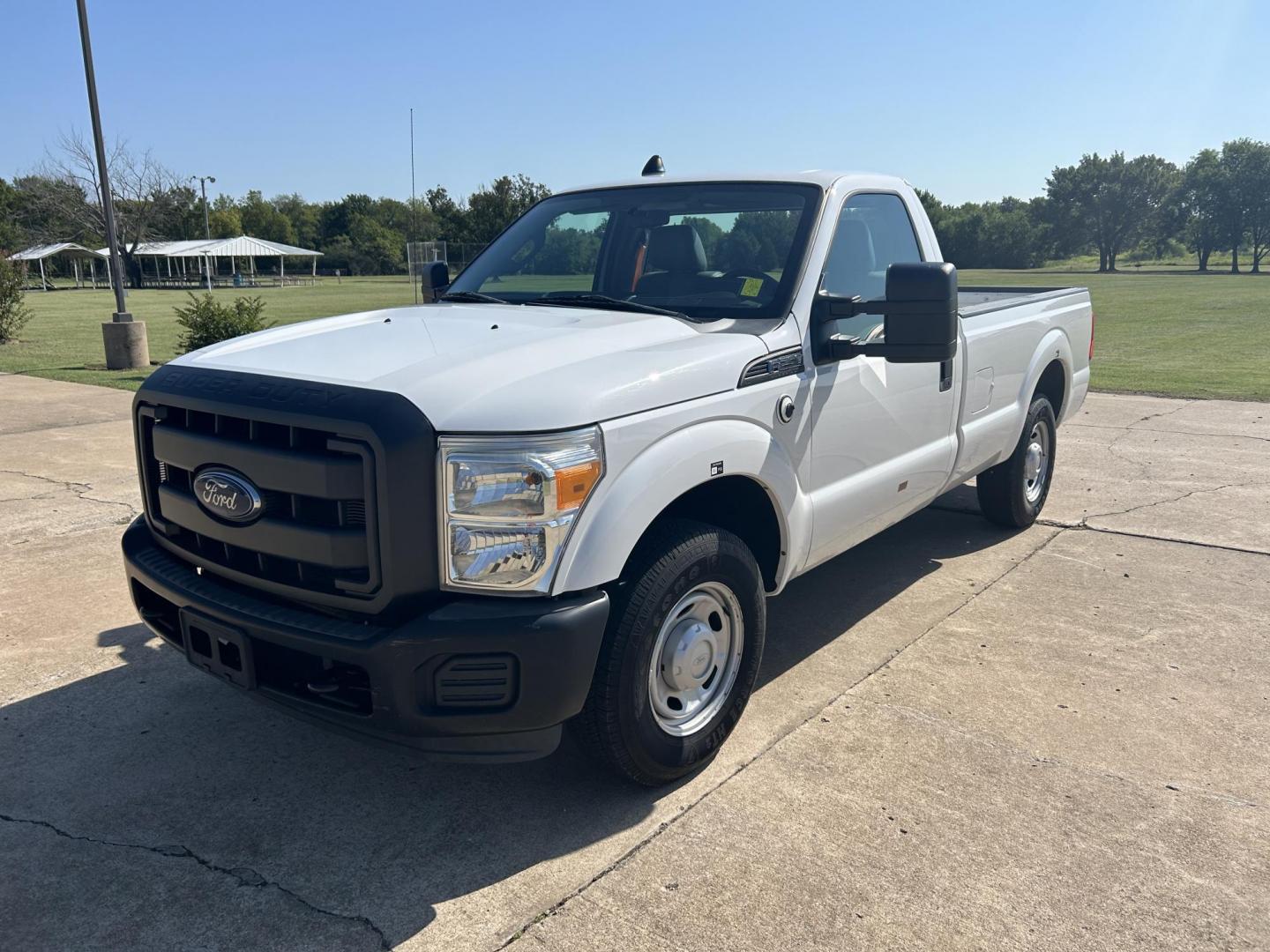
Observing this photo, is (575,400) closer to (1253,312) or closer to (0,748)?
(0,748)

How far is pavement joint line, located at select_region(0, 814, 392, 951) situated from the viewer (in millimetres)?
2678

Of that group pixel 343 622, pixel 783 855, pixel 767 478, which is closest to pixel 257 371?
pixel 343 622

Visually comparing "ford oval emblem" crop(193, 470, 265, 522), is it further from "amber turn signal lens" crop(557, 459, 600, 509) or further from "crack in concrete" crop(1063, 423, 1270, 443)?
"crack in concrete" crop(1063, 423, 1270, 443)

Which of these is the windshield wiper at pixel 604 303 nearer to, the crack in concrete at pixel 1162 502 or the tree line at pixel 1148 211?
the crack in concrete at pixel 1162 502

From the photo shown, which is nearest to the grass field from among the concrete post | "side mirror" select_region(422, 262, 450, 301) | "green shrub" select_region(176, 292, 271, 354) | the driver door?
the concrete post

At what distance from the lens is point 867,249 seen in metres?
4.34

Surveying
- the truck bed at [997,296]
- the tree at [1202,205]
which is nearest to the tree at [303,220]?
the tree at [1202,205]

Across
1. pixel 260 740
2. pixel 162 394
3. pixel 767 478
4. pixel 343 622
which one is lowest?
pixel 260 740

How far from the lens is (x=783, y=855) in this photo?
2949 mm

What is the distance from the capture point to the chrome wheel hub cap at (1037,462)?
20.5 ft

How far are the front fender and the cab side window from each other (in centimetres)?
88

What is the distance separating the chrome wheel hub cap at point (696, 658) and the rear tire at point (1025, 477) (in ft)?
10.2

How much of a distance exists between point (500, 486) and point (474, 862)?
1.14 m

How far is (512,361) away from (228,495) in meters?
0.93
